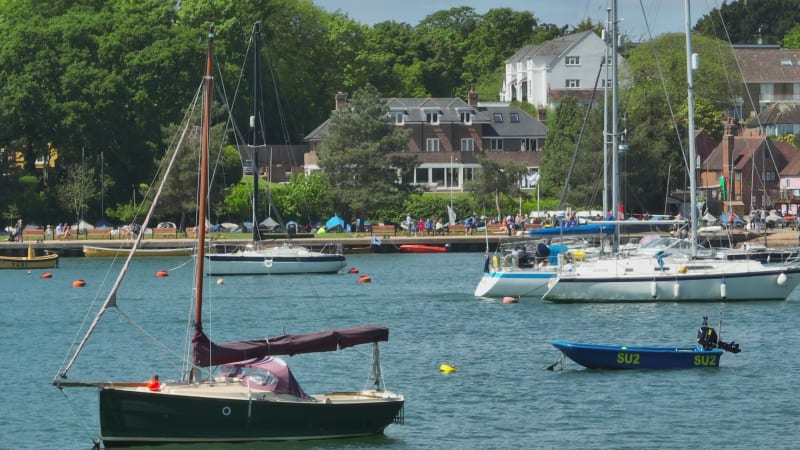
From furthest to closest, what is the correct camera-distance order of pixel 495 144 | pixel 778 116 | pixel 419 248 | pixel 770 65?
pixel 770 65 → pixel 778 116 → pixel 495 144 → pixel 419 248

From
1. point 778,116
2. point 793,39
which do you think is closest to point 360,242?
point 778,116

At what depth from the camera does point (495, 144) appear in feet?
465

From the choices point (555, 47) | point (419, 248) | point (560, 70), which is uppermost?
point (555, 47)

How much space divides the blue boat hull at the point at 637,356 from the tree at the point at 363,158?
68.8 metres

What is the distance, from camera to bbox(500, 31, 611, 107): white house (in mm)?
163375

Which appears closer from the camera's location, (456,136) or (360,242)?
(360,242)

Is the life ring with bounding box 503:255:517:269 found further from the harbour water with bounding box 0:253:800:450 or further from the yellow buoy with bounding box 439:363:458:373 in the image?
the yellow buoy with bounding box 439:363:458:373

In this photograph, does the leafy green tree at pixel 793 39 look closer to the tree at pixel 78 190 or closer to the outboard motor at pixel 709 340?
the tree at pixel 78 190

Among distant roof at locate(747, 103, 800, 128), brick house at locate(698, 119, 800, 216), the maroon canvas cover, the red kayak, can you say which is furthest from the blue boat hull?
distant roof at locate(747, 103, 800, 128)

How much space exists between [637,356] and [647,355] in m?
0.30

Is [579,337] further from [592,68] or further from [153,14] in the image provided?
[592,68]

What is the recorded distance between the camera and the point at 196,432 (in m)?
34.1

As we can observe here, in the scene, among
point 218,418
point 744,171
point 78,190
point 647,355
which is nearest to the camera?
point 218,418

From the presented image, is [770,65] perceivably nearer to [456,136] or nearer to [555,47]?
[555,47]
